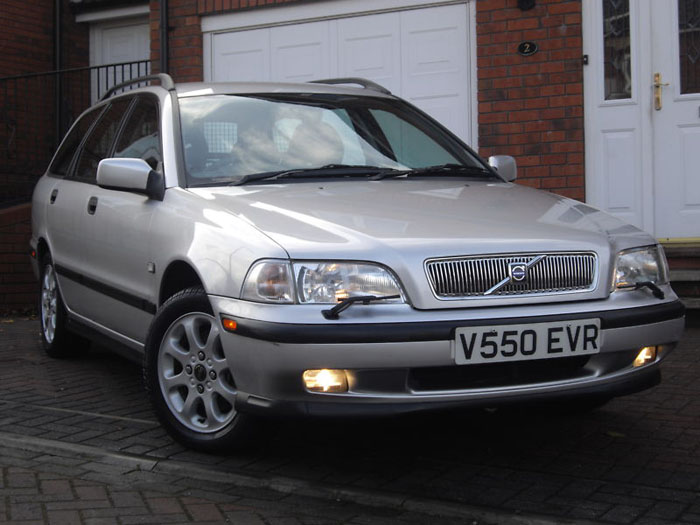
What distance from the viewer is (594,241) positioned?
3.89 meters

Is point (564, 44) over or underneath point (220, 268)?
over

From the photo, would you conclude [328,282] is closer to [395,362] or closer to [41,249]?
[395,362]

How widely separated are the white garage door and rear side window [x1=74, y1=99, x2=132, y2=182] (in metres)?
4.10

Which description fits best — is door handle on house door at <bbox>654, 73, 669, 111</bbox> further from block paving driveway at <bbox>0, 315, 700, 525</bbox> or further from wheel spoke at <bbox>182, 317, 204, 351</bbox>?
wheel spoke at <bbox>182, 317, 204, 351</bbox>

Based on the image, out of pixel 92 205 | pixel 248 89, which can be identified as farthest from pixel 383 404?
pixel 92 205

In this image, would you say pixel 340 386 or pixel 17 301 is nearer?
pixel 340 386

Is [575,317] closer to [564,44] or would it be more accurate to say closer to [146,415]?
[146,415]

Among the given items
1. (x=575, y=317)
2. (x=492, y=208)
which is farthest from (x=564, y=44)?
(x=575, y=317)

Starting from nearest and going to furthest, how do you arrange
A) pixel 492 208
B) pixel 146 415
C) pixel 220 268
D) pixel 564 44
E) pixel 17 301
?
pixel 220 268
pixel 492 208
pixel 146 415
pixel 564 44
pixel 17 301

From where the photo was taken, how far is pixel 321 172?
4.64 meters

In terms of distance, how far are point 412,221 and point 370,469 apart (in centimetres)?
100

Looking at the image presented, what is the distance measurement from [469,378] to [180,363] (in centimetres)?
131

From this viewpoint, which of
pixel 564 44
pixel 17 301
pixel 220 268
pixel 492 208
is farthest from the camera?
pixel 17 301

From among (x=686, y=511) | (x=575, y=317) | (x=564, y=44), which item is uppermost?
(x=564, y=44)
